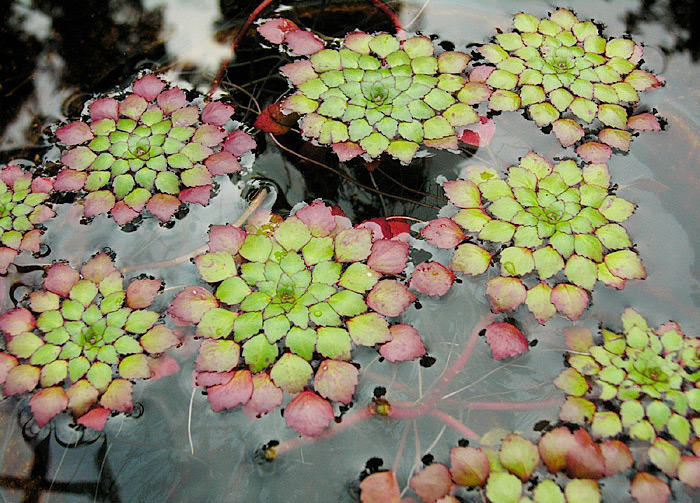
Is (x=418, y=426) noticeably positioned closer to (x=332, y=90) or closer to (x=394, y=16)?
(x=332, y=90)

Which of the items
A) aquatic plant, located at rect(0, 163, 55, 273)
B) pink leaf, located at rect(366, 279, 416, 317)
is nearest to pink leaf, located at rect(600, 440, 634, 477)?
pink leaf, located at rect(366, 279, 416, 317)

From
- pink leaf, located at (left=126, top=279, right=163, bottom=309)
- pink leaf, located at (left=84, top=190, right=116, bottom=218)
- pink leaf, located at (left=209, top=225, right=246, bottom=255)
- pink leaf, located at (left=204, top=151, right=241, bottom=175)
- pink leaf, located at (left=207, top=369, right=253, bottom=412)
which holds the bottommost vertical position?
pink leaf, located at (left=207, top=369, right=253, bottom=412)

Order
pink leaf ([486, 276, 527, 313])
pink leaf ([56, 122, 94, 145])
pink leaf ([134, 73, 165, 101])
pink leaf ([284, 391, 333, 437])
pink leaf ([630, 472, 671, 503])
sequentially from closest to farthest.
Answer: pink leaf ([630, 472, 671, 503]), pink leaf ([284, 391, 333, 437]), pink leaf ([486, 276, 527, 313]), pink leaf ([56, 122, 94, 145]), pink leaf ([134, 73, 165, 101])

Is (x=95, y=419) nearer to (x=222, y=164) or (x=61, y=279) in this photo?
(x=61, y=279)

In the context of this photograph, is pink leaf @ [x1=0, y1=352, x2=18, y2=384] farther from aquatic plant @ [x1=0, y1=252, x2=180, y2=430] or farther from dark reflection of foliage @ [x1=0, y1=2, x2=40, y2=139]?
dark reflection of foliage @ [x1=0, y1=2, x2=40, y2=139]

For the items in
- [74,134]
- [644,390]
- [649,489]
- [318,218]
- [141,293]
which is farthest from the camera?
[74,134]

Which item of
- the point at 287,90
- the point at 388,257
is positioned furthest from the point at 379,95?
the point at 388,257

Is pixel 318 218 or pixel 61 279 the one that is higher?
pixel 318 218
